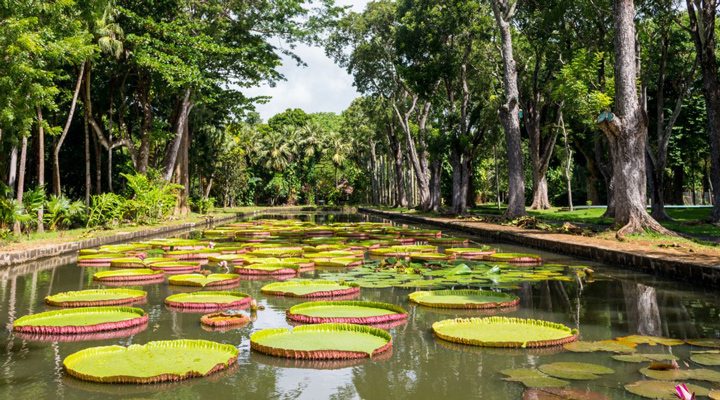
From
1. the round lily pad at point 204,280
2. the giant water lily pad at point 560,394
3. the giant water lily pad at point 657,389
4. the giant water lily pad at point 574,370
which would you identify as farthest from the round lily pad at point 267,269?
the giant water lily pad at point 657,389

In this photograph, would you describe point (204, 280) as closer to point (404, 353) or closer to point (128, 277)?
point (128, 277)

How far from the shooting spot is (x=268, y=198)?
66125 millimetres

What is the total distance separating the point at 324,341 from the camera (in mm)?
4898

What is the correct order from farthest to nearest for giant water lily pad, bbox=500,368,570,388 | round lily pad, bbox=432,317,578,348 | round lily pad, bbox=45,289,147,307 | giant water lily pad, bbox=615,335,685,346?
round lily pad, bbox=45,289,147,307 → giant water lily pad, bbox=615,335,685,346 → round lily pad, bbox=432,317,578,348 → giant water lily pad, bbox=500,368,570,388

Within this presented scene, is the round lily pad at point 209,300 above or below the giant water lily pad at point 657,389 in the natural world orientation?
above

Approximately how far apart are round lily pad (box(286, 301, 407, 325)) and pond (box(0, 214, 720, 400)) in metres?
0.21

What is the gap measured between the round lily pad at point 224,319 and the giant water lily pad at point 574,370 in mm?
3193

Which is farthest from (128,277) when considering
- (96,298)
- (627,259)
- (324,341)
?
(627,259)

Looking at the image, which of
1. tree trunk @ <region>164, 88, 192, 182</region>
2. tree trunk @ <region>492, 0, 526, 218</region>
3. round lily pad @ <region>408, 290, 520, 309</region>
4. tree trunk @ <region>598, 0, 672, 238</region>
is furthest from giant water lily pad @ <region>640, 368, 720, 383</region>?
tree trunk @ <region>164, 88, 192, 182</region>

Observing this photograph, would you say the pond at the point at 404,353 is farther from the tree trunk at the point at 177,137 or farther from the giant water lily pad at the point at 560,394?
the tree trunk at the point at 177,137

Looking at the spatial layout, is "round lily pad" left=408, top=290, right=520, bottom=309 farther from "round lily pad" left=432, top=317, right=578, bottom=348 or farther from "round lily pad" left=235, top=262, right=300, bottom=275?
"round lily pad" left=235, top=262, right=300, bottom=275

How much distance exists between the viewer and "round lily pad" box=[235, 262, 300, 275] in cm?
953

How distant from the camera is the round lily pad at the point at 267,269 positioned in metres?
9.53

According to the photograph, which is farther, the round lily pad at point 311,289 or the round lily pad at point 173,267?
the round lily pad at point 173,267
